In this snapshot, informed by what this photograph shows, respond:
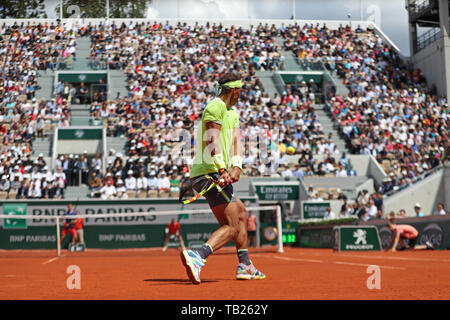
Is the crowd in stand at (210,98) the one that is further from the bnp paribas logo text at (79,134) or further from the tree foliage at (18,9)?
the tree foliage at (18,9)

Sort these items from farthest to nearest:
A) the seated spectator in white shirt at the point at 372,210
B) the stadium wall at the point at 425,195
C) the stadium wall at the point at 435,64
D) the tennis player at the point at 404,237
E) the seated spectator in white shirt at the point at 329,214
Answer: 1. the stadium wall at the point at 435,64
2. the stadium wall at the point at 425,195
3. the seated spectator in white shirt at the point at 329,214
4. the seated spectator in white shirt at the point at 372,210
5. the tennis player at the point at 404,237

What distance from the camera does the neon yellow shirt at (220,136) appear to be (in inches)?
274

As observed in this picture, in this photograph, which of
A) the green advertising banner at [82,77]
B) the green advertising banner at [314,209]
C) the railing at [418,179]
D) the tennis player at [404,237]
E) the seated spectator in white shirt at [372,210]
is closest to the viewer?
the tennis player at [404,237]

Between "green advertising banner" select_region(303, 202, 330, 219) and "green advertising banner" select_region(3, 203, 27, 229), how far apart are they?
11297 millimetres

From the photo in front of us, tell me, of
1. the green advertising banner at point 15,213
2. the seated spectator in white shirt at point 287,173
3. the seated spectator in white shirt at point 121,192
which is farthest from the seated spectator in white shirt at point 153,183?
the seated spectator in white shirt at point 287,173

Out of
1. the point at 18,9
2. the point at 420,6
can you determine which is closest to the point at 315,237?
the point at 420,6

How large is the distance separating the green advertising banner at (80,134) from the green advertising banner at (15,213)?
Answer: 6618 mm

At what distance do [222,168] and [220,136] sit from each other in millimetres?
391

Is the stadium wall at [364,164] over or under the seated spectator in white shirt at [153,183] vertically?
over

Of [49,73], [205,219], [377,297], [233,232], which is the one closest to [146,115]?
[49,73]

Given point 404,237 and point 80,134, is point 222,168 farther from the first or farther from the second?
point 80,134

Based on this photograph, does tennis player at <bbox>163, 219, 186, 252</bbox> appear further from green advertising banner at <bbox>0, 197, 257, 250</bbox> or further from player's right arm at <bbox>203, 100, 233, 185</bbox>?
player's right arm at <bbox>203, 100, 233, 185</bbox>

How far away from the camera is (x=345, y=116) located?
33.8m
